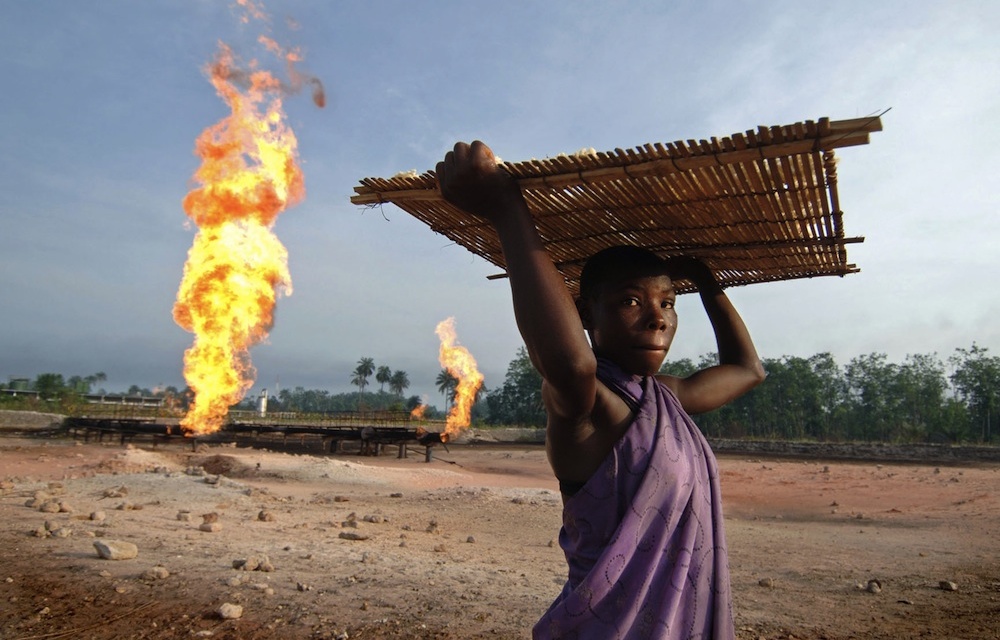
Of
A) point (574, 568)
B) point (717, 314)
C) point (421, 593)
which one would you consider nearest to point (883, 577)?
point (421, 593)

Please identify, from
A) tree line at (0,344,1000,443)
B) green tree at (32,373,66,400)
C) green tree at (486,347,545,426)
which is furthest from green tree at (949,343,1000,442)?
green tree at (32,373,66,400)

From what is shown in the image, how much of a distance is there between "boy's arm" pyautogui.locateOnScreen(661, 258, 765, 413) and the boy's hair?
441 mm

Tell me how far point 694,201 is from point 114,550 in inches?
247

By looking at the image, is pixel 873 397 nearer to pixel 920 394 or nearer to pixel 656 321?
pixel 920 394

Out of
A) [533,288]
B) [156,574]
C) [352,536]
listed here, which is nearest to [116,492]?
[352,536]

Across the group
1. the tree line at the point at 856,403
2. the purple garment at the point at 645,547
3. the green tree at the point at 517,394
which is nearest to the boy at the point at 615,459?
the purple garment at the point at 645,547

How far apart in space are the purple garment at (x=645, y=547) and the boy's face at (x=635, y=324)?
143mm

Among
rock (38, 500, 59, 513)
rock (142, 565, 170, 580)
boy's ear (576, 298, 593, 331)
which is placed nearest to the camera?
boy's ear (576, 298, 593, 331)

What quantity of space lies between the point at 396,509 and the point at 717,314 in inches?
388

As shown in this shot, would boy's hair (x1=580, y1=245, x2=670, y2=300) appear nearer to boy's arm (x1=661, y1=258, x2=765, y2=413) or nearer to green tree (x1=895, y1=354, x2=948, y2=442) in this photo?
boy's arm (x1=661, y1=258, x2=765, y2=413)

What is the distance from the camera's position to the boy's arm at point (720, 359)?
196 centimetres

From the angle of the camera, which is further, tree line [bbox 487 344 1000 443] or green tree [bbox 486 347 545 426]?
green tree [bbox 486 347 545 426]

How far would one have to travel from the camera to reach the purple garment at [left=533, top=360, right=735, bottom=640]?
1.35 meters

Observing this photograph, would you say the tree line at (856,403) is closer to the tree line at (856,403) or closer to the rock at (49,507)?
the tree line at (856,403)
